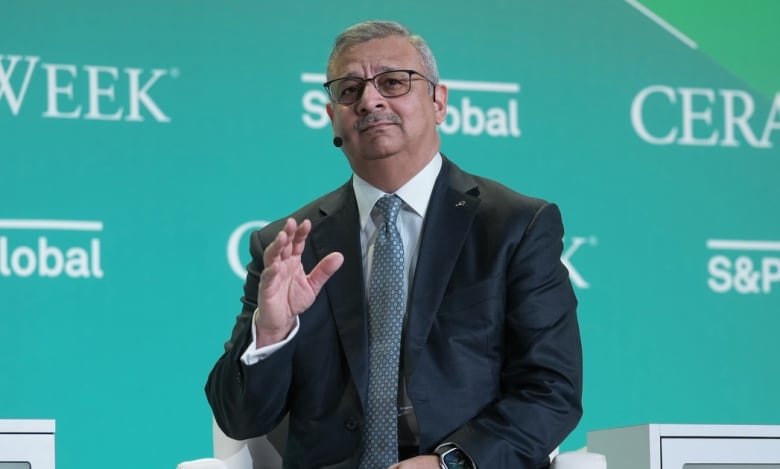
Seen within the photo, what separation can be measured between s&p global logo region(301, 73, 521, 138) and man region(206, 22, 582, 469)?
1.28 m

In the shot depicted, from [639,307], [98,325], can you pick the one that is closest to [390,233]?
[98,325]

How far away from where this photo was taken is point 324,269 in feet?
8.32

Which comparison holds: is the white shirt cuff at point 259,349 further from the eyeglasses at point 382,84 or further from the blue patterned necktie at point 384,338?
the eyeglasses at point 382,84

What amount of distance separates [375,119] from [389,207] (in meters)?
0.19

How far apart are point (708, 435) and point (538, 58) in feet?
5.82

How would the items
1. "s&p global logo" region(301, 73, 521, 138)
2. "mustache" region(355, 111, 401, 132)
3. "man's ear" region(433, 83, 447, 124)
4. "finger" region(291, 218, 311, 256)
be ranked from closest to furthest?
1. "finger" region(291, 218, 311, 256)
2. "mustache" region(355, 111, 401, 132)
3. "man's ear" region(433, 83, 447, 124)
4. "s&p global logo" region(301, 73, 521, 138)

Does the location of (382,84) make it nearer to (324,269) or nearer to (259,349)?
(324,269)

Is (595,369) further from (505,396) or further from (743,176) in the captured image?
(505,396)

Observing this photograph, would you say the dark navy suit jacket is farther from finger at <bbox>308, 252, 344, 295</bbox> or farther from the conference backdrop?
the conference backdrop

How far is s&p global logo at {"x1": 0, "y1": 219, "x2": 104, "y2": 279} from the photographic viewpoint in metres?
3.85

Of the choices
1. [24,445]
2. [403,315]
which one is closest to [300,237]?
[403,315]

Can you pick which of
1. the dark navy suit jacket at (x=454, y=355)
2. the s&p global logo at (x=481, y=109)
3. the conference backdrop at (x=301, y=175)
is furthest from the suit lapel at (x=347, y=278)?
the s&p global logo at (x=481, y=109)

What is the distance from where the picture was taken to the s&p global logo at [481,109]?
423cm

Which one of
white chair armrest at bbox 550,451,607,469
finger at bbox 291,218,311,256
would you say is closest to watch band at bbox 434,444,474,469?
white chair armrest at bbox 550,451,607,469
